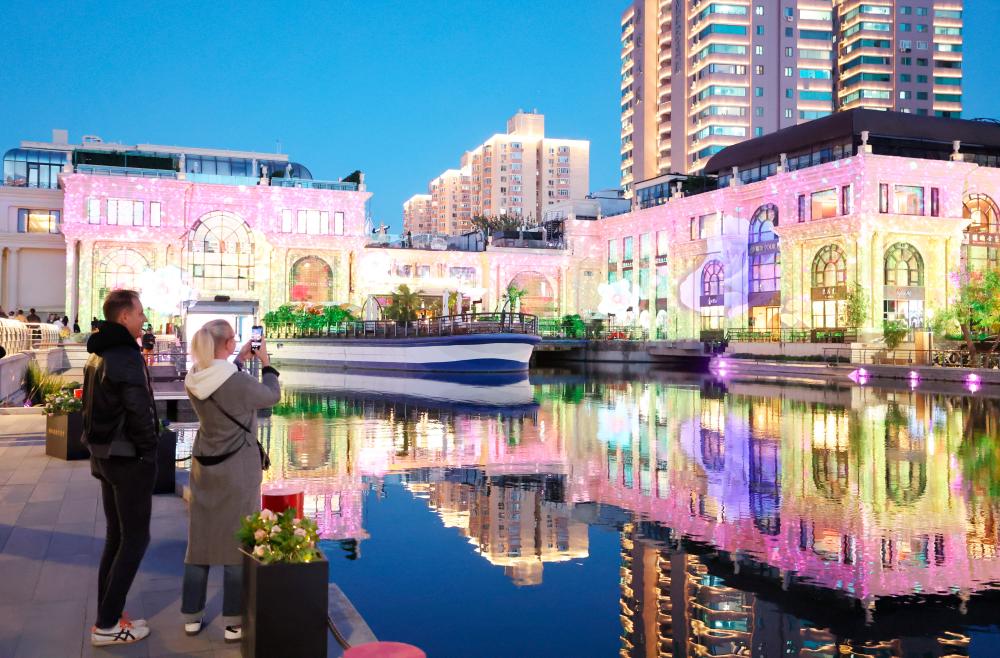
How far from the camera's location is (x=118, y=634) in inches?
199

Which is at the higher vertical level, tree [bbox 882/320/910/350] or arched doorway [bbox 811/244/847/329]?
arched doorway [bbox 811/244/847/329]

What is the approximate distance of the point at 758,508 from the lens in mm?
9930

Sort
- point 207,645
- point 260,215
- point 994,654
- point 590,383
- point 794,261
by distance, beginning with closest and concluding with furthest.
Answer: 1. point 207,645
2. point 994,654
3. point 590,383
4. point 794,261
5. point 260,215

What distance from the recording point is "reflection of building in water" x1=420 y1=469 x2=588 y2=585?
798 centimetres

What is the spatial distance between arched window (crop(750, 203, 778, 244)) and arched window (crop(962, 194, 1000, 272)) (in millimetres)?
10397

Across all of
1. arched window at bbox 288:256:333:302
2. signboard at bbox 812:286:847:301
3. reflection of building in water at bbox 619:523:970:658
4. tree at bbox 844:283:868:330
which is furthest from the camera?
arched window at bbox 288:256:333:302

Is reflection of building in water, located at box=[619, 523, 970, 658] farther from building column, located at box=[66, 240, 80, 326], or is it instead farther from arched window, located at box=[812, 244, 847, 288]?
building column, located at box=[66, 240, 80, 326]

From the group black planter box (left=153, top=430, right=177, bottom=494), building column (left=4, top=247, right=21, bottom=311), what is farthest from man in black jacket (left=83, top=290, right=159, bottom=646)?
building column (left=4, top=247, right=21, bottom=311)

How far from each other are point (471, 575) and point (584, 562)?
0.99 m

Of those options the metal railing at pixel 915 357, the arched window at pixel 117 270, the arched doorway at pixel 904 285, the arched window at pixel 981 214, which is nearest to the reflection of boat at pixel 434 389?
the metal railing at pixel 915 357

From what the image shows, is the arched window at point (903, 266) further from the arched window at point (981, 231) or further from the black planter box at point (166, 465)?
the black planter box at point (166, 465)

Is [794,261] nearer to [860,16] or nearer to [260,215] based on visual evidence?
[260,215]

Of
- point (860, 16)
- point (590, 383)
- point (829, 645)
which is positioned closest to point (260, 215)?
point (590, 383)

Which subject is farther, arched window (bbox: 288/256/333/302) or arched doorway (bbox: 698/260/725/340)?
arched window (bbox: 288/256/333/302)
